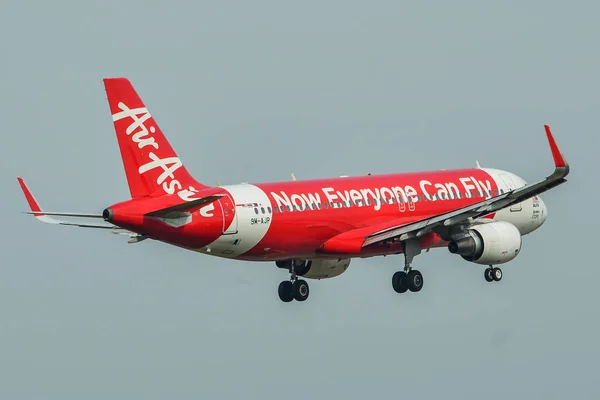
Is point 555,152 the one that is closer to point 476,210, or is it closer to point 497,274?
point 476,210

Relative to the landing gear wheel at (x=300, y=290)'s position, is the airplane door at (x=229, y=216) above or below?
above

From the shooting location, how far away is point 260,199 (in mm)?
86312

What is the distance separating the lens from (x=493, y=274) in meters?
95.0

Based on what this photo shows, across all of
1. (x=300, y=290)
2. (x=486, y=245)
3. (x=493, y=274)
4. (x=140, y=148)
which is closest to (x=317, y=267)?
(x=300, y=290)

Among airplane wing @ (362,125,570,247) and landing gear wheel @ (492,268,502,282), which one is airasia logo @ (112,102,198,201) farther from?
landing gear wheel @ (492,268,502,282)

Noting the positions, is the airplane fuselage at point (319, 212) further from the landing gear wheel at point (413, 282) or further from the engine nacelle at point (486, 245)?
the engine nacelle at point (486, 245)

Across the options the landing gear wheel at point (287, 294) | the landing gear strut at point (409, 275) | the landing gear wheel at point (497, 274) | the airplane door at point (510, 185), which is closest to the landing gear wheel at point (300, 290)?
the landing gear wheel at point (287, 294)

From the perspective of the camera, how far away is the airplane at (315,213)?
83250mm

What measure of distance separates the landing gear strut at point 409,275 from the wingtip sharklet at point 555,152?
12345mm

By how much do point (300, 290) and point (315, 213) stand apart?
255 inches

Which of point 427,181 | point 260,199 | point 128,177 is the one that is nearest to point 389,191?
point 427,181

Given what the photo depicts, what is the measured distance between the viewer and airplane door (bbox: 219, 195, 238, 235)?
84.3m

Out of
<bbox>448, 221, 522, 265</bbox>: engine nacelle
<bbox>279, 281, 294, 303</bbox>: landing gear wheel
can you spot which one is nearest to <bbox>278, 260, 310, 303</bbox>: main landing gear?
<bbox>279, 281, 294, 303</bbox>: landing gear wheel

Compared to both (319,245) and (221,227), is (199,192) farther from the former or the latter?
(319,245)
